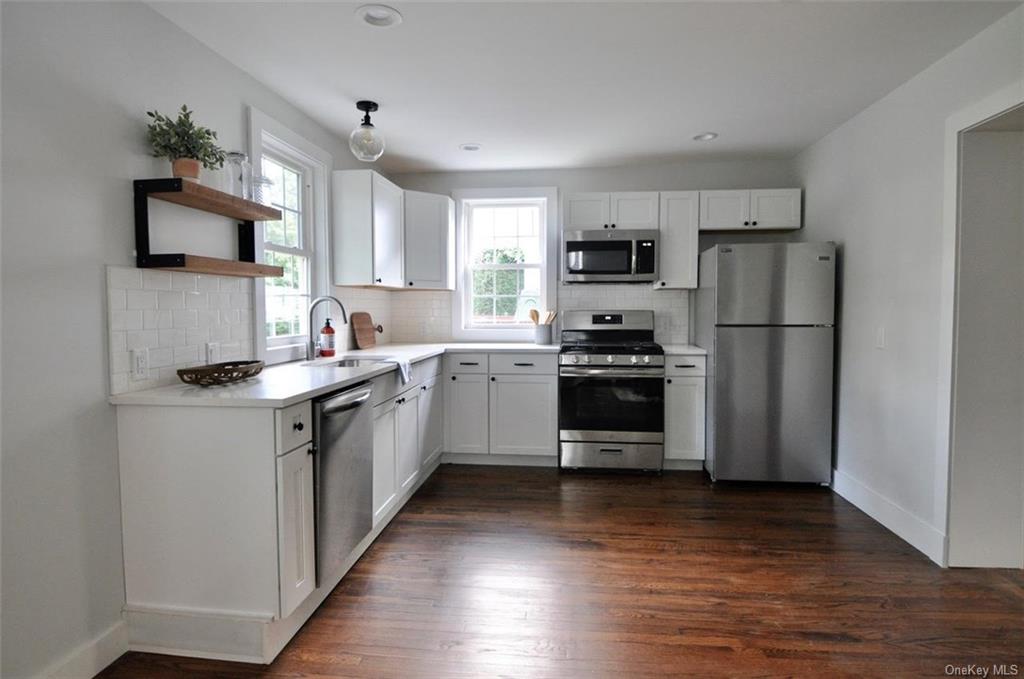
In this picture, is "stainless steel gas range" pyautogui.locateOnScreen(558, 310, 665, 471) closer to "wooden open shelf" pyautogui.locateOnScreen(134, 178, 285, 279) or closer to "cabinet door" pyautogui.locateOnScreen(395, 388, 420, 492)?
"cabinet door" pyautogui.locateOnScreen(395, 388, 420, 492)

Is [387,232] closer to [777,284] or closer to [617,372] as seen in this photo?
[617,372]

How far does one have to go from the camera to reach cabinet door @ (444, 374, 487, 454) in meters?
3.97

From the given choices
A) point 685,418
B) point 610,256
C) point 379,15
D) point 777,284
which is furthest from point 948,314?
point 379,15

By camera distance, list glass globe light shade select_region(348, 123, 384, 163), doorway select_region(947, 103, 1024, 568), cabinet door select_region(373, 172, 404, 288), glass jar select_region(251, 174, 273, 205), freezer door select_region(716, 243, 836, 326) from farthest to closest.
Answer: cabinet door select_region(373, 172, 404, 288), freezer door select_region(716, 243, 836, 326), glass globe light shade select_region(348, 123, 384, 163), glass jar select_region(251, 174, 273, 205), doorway select_region(947, 103, 1024, 568)

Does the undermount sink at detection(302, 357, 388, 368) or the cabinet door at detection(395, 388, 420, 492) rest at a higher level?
the undermount sink at detection(302, 357, 388, 368)

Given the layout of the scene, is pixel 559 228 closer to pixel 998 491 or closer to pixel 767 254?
pixel 767 254

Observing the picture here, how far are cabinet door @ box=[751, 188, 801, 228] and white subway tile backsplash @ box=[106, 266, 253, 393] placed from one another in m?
3.55

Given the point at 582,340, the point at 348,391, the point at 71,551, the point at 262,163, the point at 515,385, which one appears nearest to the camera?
the point at 71,551

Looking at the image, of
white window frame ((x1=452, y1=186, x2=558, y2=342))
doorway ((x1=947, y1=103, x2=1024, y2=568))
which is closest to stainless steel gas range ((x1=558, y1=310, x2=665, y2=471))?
white window frame ((x1=452, y1=186, x2=558, y2=342))

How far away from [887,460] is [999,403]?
0.67m

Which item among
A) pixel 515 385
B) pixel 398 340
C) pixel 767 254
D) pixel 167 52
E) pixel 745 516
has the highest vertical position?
pixel 167 52

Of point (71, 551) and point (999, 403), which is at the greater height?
point (999, 403)

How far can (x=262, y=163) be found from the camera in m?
2.86

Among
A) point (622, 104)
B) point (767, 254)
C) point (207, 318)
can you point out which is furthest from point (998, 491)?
point (207, 318)
